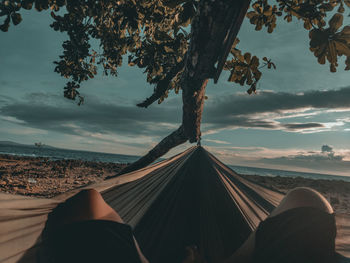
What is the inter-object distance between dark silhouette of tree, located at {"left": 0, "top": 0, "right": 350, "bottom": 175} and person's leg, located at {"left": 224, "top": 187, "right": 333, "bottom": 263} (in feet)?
2.65

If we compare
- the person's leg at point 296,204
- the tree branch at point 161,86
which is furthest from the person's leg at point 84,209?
the tree branch at point 161,86

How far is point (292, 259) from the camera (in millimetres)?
1046

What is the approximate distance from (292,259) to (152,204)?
1049 millimetres

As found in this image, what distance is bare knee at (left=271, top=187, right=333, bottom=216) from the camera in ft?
3.84

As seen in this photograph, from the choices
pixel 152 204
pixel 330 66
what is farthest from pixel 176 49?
pixel 152 204

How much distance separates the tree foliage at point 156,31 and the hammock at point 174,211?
964 mm

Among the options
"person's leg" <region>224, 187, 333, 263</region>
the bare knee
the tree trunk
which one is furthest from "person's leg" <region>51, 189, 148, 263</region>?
the tree trunk

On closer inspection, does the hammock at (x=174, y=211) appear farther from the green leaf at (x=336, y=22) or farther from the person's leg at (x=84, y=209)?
the green leaf at (x=336, y=22)

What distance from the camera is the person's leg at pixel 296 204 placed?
3.89ft

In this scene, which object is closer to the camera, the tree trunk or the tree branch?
the tree trunk

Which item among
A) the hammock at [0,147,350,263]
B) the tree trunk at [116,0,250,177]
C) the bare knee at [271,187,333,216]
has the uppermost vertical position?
the tree trunk at [116,0,250,177]

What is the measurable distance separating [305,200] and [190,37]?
51.7 inches

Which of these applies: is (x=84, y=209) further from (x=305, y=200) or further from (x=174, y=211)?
(x=305, y=200)

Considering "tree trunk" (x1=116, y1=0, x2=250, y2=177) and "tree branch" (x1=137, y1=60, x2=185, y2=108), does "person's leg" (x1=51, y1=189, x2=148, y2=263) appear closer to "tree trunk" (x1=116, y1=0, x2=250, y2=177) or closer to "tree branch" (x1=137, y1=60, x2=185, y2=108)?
"tree trunk" (x1=116, y1=0, x2=250, y2=177)
